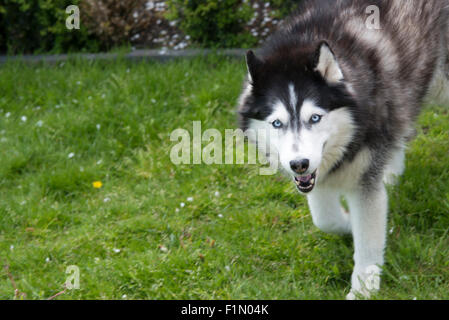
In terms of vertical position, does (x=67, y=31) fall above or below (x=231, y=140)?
above

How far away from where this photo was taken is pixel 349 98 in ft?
9.87

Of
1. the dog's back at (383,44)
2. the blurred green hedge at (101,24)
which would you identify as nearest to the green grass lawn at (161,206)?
the blurred green hedge at (101,24)

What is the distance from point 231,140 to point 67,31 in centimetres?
296

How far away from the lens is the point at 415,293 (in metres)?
3.17

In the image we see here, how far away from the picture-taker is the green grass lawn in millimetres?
3498

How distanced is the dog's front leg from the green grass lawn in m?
0.11

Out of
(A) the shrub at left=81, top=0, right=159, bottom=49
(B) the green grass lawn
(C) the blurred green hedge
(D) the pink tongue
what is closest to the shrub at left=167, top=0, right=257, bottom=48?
(C) the blurred green hedge

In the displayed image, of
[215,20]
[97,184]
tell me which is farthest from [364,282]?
[215,20]

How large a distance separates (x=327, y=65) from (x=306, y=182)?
66 centimetres

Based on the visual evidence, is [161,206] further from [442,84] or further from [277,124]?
[442,84]

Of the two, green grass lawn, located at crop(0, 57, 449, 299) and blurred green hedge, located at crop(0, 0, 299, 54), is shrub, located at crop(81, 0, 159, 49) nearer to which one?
blurred green hedge, located at crop(0, 0, 299, 54)


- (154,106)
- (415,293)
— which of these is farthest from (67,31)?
(415,293)

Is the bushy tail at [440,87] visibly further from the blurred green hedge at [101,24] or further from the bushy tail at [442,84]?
the blurred green hedge at [101,24]
